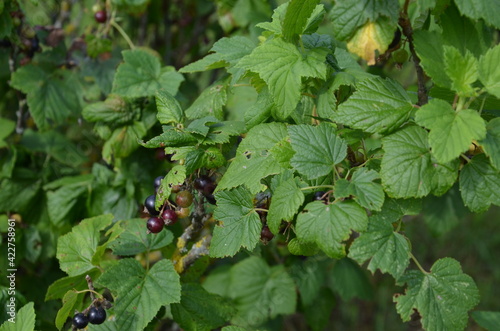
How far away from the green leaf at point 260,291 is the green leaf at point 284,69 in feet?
4.27

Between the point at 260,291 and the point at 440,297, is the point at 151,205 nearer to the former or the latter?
the point at 440,297

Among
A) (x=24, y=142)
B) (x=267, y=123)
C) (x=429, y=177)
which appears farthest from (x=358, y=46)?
(x=24, y=142)

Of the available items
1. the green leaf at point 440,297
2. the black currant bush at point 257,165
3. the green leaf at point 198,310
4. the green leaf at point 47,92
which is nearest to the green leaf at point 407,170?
the black currant bush at point 257,165

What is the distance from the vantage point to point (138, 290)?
1433 millimetres

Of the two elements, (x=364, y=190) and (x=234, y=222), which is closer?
(x=364, y=190)

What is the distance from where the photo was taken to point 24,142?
7.98ft

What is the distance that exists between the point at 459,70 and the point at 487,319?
0.97 m

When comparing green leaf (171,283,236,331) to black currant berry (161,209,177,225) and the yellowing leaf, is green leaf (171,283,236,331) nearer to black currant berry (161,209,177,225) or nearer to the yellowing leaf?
black currant berry (161,209,177,225)

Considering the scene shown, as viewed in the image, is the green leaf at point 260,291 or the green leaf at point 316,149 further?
the green leaf at point 260,291

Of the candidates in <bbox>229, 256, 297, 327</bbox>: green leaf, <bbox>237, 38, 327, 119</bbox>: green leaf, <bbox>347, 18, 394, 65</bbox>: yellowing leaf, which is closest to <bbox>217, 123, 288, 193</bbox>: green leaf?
<bbox>237, 38, 327, 119</bbox>: green leaf

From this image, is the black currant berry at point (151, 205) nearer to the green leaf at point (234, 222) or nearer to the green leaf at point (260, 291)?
the green leaf at point (234, 222)

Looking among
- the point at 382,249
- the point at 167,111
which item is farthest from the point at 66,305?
the point at 382,249

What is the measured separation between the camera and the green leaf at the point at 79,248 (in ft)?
5.17

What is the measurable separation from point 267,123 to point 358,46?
0.38 metres
